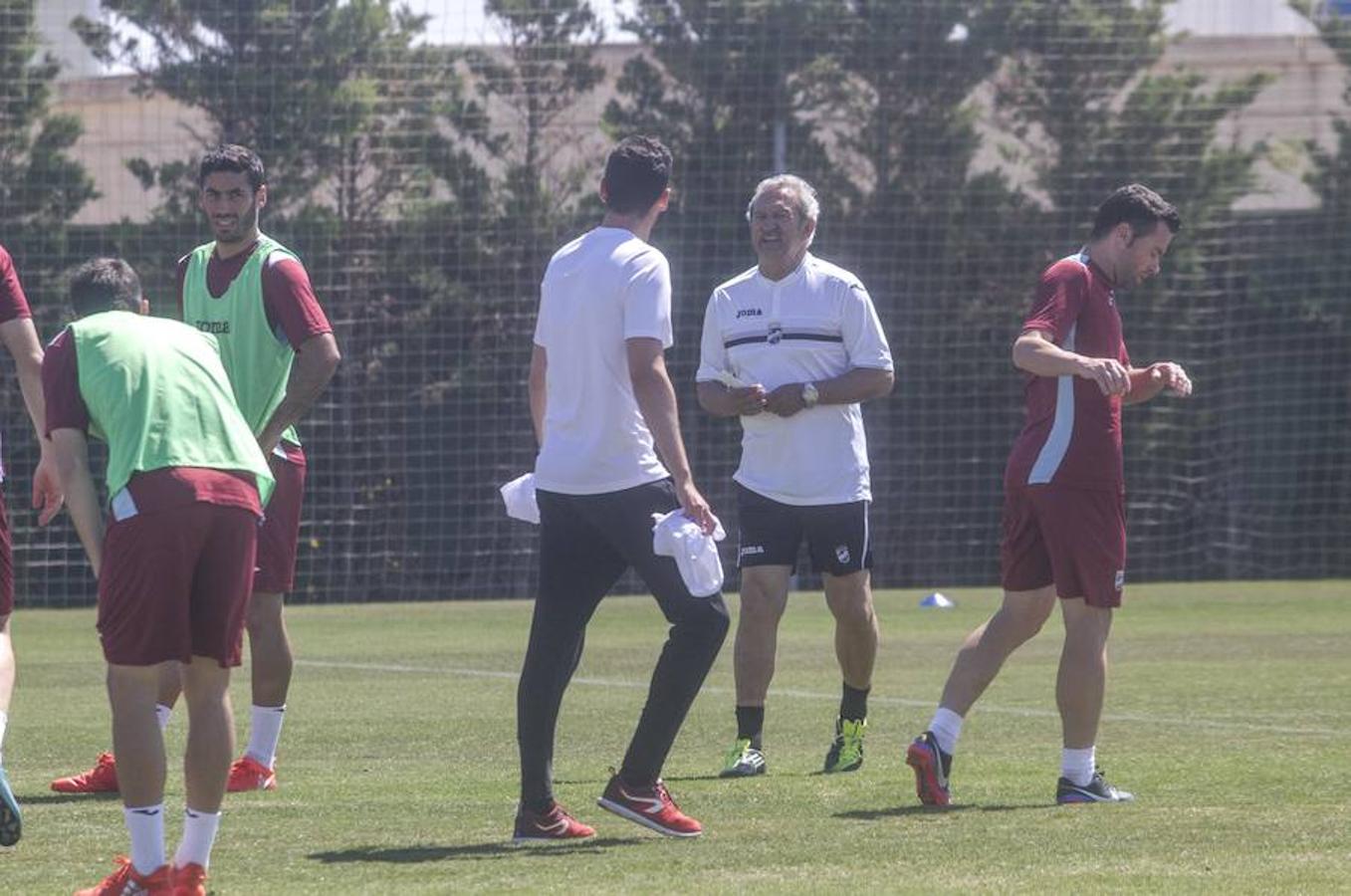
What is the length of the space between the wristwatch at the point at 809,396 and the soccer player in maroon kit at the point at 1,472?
262 cm

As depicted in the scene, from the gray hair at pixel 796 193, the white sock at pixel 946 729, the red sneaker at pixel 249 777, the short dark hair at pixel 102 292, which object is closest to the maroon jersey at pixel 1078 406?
the white sock at pixel 946 729

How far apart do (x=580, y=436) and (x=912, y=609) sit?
11258 millimetres

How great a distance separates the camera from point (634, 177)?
6.37 m

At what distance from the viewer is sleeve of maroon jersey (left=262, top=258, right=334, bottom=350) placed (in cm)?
726

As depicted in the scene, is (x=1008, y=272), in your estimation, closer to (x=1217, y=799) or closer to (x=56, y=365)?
(x=1217, y=799)

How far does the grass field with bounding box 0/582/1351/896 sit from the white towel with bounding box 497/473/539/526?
90 centimetres

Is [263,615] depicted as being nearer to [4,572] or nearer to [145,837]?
[4,572]

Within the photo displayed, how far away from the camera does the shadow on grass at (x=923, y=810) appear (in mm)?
6734

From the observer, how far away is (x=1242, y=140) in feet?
75.0

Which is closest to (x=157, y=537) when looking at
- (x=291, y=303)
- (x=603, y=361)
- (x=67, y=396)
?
(x=67, y=396)

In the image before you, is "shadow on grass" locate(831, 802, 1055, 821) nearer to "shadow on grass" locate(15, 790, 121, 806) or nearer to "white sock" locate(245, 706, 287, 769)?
"white sock" locate(245, 706, 287, 769)

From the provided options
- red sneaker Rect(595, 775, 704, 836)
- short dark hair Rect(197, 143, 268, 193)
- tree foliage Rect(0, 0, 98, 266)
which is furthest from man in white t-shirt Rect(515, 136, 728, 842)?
tree foliage Rect(0, 0, 98, 266)

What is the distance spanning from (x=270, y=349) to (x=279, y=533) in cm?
62

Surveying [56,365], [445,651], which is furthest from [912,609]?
[56,365]
